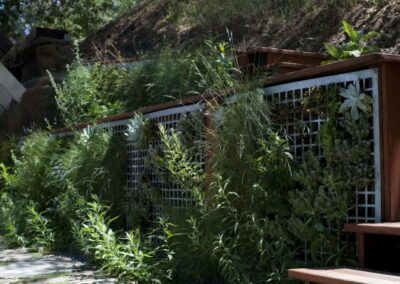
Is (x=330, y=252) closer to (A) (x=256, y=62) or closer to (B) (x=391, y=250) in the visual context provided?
(B) (x=391, y=250)

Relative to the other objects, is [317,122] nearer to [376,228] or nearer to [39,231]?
[376,228]

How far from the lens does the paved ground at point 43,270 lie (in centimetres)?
495

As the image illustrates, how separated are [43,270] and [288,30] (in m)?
5.92

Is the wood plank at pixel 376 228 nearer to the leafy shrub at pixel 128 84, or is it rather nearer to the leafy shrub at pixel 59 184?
the leafy shrub at pixel 128 84

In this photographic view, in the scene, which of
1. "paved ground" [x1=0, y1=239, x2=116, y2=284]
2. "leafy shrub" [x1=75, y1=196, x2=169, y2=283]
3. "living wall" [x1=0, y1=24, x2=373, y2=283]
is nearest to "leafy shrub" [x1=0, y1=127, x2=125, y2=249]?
"living wall" [x1=0, y1=24, x2=373, y2=283]

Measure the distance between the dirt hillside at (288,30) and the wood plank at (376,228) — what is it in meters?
4.18

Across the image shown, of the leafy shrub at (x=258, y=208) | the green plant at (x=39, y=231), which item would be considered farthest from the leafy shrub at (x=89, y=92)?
the leafy shrub at (x=258, y=208)

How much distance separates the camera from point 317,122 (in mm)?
4078

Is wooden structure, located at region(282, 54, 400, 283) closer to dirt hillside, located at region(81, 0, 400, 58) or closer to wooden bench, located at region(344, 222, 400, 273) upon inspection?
wooden bench, located at region(344, 222, 400, 273)

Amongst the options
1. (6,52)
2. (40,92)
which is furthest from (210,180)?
(6,52)

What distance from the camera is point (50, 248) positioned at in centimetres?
668

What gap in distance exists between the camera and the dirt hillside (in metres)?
8.28

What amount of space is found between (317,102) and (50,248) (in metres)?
3.92

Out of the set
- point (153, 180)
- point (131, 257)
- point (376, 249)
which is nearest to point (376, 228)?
point (376, 249)
